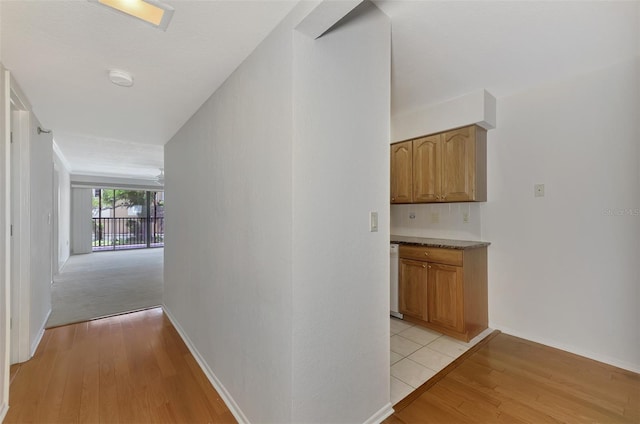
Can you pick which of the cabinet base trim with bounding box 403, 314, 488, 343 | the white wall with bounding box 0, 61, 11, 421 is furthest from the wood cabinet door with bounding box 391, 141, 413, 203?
the white wall with bounding box 0, 61, 11, 421

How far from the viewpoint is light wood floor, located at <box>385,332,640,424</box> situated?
170cm

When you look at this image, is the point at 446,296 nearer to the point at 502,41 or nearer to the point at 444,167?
the point at 444,167

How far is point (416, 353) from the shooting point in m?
2.46

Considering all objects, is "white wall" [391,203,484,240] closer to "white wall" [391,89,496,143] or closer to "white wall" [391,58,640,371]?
"white wall" [391,58,640,371]

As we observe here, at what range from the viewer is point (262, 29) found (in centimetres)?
147

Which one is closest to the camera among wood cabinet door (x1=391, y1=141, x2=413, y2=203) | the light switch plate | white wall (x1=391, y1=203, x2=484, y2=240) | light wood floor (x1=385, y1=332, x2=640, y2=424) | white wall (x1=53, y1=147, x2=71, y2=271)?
the light switch plate

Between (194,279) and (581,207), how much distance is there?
3411 millimetres

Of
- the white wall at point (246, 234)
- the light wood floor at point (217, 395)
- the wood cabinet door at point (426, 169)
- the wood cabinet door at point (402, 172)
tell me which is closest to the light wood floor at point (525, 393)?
the light wood floor at point (217, 395)

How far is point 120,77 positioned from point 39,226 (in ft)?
6.30

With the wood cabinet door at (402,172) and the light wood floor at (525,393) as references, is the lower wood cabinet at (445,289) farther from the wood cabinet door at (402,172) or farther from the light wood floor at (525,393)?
the wood cabinet door at (402,172)

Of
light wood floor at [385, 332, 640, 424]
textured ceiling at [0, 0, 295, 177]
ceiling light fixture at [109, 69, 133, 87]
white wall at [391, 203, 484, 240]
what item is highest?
textured ceiling at [0, 0, 295, 177]

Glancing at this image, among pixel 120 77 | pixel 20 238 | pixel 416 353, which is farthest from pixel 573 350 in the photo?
pixel 20 238

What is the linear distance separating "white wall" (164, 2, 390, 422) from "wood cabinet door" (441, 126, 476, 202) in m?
1.56

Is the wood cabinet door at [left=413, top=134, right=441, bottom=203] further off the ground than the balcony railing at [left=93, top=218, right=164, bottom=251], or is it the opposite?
the wood cabinet door at [left=413, top=134, right=441, bottom=203]
